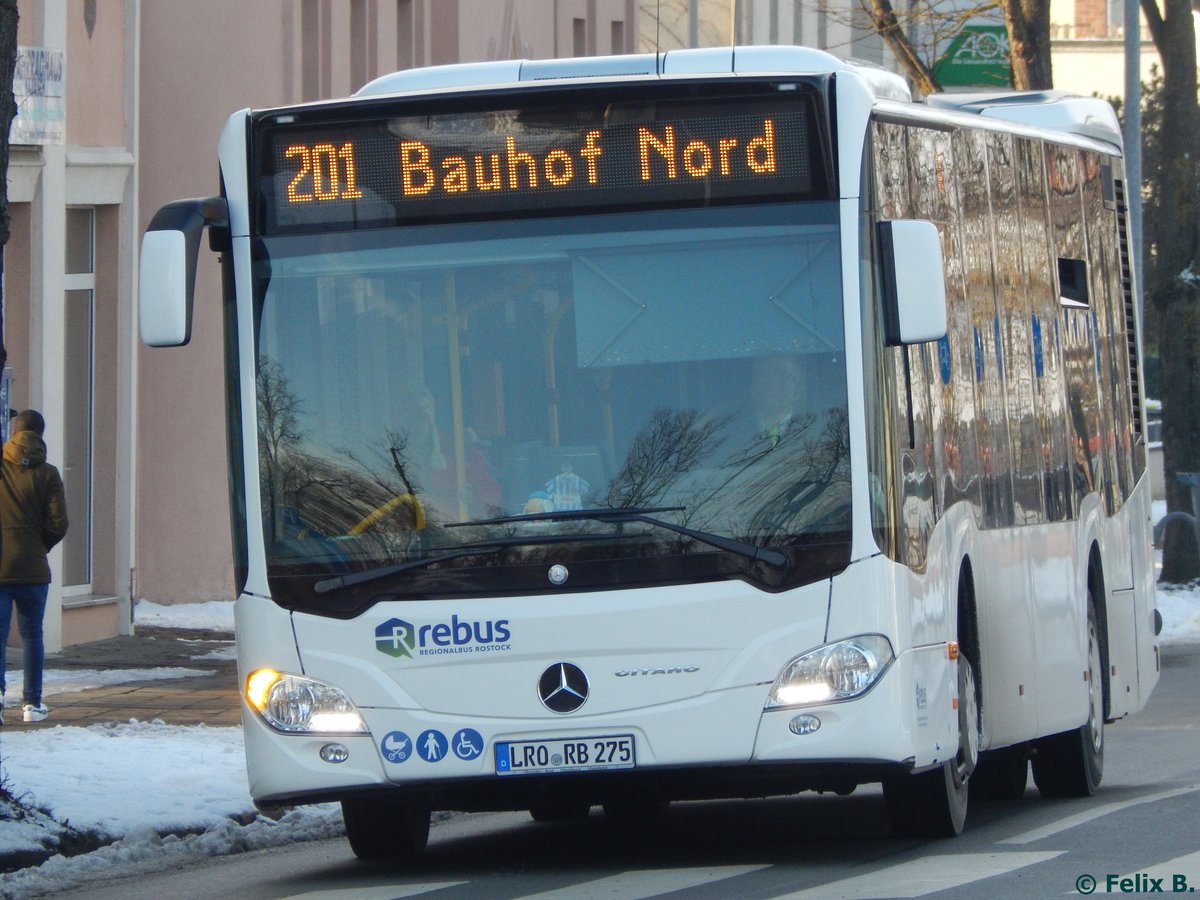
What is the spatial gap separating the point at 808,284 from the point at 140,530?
53.1ft

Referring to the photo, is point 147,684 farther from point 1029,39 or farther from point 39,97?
point 1029,39

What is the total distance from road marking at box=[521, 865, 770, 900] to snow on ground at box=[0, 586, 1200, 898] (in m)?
2.24

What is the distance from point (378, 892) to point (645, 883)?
95cm

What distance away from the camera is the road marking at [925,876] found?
8555mm

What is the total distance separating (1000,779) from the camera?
1291 centimetres

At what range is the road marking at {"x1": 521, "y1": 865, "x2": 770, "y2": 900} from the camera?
8.85 meters

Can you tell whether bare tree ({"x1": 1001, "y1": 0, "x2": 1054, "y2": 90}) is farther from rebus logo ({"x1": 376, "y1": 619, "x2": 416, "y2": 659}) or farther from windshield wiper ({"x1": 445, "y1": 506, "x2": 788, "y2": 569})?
rebus logo ({"x1": 376, "y1": 619, "x2": 416, "y2": 659})

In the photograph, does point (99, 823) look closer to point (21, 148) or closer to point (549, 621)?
point (549, 621)

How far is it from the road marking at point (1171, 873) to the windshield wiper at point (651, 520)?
1516 mm

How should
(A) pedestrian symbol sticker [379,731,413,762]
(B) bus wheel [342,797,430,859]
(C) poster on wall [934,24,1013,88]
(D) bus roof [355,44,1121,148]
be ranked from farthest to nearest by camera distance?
(C) poster on wall [934,24,1013,88], (B) bus wheel [342,797,430,859], (D) bus roof [355,44,1121,148], (A) pedestrian symbol sticker [379,731,413,762]

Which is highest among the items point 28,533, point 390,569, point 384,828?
point 28,533

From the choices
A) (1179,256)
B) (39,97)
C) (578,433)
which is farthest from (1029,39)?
(578,433)

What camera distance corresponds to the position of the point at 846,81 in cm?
920

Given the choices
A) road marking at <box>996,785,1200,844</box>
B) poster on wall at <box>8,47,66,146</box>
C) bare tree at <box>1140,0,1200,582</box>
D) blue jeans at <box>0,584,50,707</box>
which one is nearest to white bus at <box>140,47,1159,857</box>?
road marking at <box>996,785,1200,844</box>
